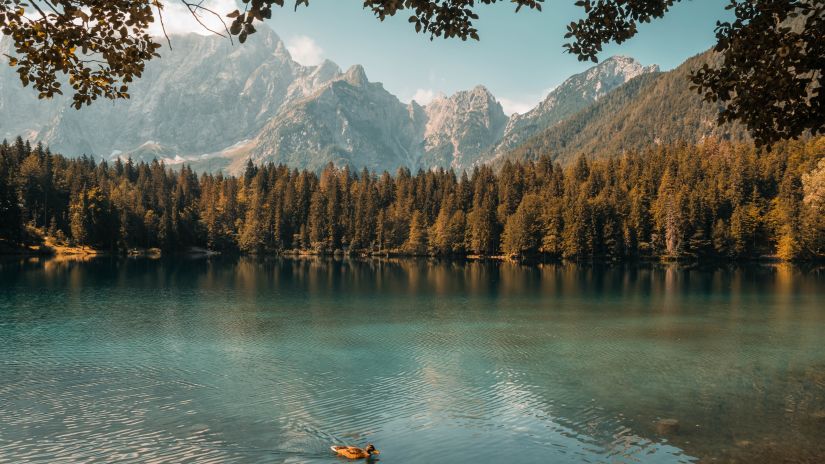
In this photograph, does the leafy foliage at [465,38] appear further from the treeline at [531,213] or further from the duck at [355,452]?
the treeline at [531,213]

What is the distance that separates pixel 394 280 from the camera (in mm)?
96500

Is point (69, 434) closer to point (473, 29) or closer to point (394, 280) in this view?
point (473, 29)

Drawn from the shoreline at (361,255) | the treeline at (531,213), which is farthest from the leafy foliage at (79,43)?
the treeline at (531,213)

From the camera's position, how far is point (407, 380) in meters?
30.9

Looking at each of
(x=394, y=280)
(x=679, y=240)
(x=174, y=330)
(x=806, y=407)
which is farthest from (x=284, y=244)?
(x=806, y=407)

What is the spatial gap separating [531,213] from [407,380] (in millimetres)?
140145

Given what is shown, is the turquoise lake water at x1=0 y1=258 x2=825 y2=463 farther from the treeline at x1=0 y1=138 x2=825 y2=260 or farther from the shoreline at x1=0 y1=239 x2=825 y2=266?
the treeline at x1=0 y1=138 x2=825 y2=260

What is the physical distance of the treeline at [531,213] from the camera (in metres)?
154

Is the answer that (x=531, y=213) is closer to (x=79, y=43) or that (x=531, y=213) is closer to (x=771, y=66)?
(x=771, y=66)

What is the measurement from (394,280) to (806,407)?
240 ft

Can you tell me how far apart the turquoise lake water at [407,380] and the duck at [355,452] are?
1.81 feet

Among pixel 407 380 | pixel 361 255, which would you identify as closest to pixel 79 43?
pixel 407 380

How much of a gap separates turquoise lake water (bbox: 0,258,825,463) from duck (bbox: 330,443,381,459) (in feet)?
1.81

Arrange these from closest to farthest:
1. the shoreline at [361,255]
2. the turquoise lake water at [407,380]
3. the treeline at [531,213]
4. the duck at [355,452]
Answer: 1. the duck at [355,452]
2. the turquoise lake water at [407,380]
3. the shoreline at [361,255]
4. the treeline at [531,213]
